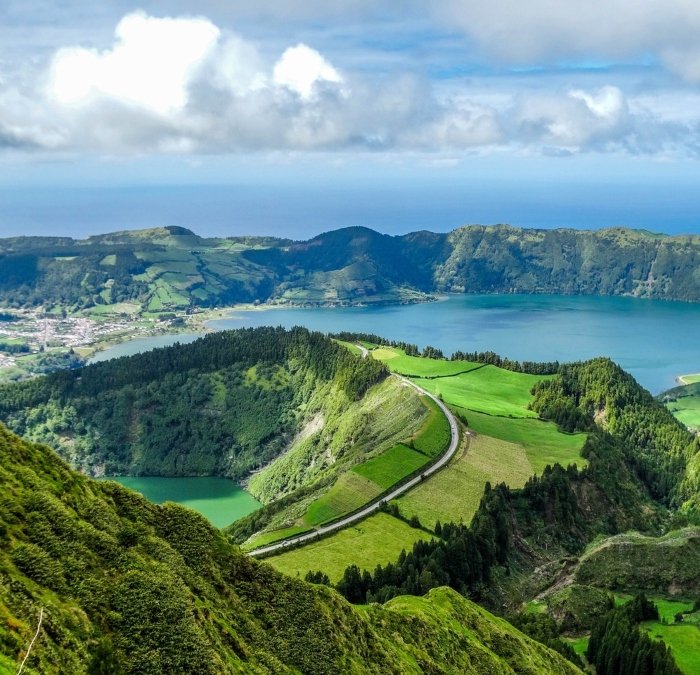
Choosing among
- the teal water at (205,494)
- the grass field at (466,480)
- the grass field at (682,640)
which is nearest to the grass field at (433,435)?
the grass field at (466,480)

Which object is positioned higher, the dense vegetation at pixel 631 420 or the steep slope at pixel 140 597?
the steep slope at pixel 140 597

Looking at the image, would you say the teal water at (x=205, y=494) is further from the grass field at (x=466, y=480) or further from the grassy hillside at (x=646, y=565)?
the grassy hillside at (x=646, y=565)

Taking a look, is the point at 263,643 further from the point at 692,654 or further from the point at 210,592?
the point at 692,654

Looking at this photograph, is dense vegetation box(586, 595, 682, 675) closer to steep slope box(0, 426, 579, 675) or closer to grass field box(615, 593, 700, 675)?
grass field box(615, 593, 700, 675)

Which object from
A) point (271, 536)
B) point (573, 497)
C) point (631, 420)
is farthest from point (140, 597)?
point (631, 420)

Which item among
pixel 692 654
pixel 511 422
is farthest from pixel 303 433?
pixel 692 654
